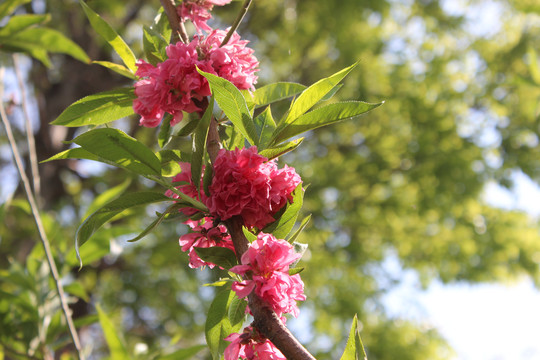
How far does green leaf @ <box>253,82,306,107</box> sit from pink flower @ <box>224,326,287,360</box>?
1.30ft

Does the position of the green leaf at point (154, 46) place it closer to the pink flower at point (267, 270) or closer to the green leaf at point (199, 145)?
the green leaf at point (199, 145)

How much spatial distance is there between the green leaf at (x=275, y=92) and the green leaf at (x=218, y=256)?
0.94 ft

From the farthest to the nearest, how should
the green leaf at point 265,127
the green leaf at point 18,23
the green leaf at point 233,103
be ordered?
the green leaf at point 18,23 < the green leaf at point 265,127 < the green leaf at point 233,103

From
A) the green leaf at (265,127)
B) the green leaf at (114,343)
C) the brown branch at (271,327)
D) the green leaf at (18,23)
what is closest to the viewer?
the brown branch at (271,327)

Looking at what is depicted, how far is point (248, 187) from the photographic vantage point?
63 cm

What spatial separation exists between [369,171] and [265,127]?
4.43 meters

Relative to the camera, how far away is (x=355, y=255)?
5.29 m

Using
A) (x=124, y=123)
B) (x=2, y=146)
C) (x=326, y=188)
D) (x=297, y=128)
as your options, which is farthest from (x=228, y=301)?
(x=2, y=146)

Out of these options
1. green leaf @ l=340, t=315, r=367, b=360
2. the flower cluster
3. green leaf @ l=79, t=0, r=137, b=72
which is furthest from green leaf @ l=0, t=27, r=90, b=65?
green leaf @ l=340, t=315, r=367, b=360

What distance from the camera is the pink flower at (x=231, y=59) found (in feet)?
2.36

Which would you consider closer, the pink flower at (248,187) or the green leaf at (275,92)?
the pink flower at (248,187)

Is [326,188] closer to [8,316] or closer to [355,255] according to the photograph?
[355,255]

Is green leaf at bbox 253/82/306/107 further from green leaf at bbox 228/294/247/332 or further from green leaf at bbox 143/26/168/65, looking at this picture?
green leaf at bbox 228/294/247/332

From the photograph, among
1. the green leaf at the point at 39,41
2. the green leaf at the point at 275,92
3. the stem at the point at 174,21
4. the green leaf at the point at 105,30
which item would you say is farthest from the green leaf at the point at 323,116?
the green leaf at the point at 39,41
